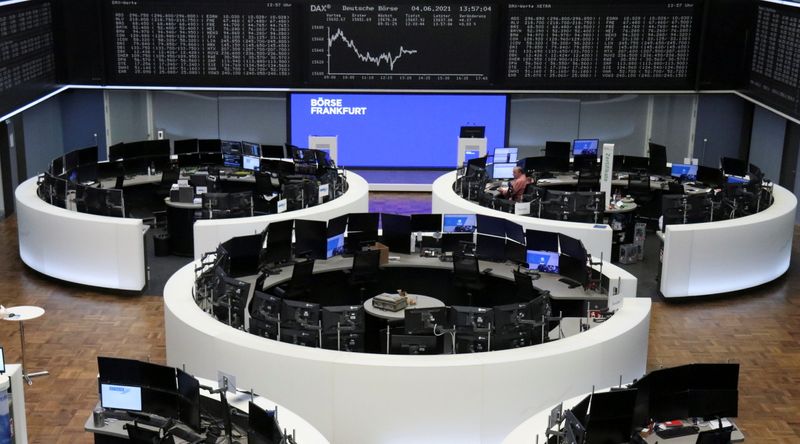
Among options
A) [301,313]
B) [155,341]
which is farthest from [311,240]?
[301,313]

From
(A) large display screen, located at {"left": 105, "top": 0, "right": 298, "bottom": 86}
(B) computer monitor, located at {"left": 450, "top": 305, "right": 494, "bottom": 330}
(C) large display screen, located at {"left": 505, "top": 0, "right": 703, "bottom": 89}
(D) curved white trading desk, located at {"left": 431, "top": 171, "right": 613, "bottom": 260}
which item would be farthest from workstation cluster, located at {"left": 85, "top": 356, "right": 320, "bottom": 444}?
(C) large display screen, located at {"left": 505, "top": 0, "right": 703, "bottom": 89}

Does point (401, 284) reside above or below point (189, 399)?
below

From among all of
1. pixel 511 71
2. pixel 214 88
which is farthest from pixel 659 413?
pixel 214 88

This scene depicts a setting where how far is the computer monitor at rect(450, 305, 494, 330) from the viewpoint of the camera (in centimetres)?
942

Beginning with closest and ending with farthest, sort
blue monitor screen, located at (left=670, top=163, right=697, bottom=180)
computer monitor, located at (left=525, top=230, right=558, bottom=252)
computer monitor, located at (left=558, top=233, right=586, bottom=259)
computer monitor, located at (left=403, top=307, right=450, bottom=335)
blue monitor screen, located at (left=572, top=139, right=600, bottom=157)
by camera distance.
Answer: computer monitor, located at (left=403, top=307, right=450, bottom=335) → computer monitor, located at (left=558, top=233, right=586, bottom=259) → computer monitor, located at (left=525, top=230, right=558, bottom=252) → blue monitor screen, located at (left=670, top=163, right=697, bottom=180) → blue monitor screen, located at (left=572, top=139, right=600, bottom=157)

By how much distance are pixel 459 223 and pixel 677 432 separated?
4.81m

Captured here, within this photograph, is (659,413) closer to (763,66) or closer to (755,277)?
(755,277)

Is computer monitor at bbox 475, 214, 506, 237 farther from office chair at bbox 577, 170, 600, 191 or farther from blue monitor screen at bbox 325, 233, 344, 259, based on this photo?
office chair at bbox 577, 170, 600, 191

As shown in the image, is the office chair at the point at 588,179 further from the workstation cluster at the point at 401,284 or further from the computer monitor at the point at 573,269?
the computer monitor at the point at 573,269

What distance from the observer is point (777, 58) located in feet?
54.2

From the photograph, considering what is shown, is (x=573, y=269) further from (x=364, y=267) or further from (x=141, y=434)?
(x=141, y=434)

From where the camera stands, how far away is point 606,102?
61.9 ft

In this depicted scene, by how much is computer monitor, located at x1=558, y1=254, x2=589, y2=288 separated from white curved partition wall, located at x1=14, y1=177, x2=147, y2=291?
5.13m

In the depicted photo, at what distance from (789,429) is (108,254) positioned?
8.05 metres
